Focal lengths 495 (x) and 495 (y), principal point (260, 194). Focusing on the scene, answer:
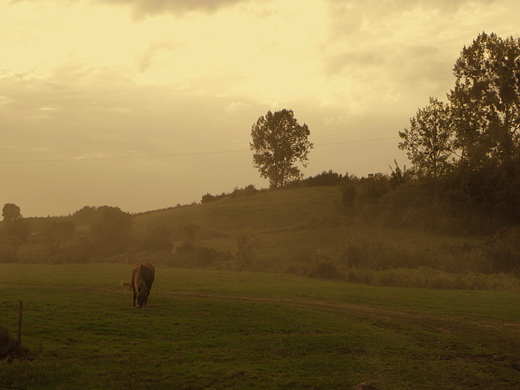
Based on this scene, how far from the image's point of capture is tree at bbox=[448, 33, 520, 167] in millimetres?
53219

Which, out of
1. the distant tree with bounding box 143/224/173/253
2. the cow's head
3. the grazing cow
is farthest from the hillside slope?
the cow's head

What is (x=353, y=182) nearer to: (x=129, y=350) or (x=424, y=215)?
(x=424, y=215)

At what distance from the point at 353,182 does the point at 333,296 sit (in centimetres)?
3916

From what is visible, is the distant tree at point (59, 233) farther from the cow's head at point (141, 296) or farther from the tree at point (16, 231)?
the cow's head at point (141, 296)

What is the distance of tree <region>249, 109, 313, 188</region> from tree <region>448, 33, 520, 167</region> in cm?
3592

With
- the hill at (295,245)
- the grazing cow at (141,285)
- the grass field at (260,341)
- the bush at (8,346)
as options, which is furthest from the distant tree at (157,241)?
the bush at (8,346)

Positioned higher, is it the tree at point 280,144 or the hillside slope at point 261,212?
the tree at point 280,144

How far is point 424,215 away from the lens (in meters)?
51.8

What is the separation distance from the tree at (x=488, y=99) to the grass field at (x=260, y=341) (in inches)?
1298

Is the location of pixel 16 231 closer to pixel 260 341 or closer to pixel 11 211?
pixel 11 211

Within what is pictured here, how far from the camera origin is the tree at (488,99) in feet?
175

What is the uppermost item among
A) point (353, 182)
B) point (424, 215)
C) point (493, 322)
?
point (353, 182)

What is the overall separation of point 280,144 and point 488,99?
41.0m

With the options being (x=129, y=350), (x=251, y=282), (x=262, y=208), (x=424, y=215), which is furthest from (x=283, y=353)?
(x=262, y=208)
